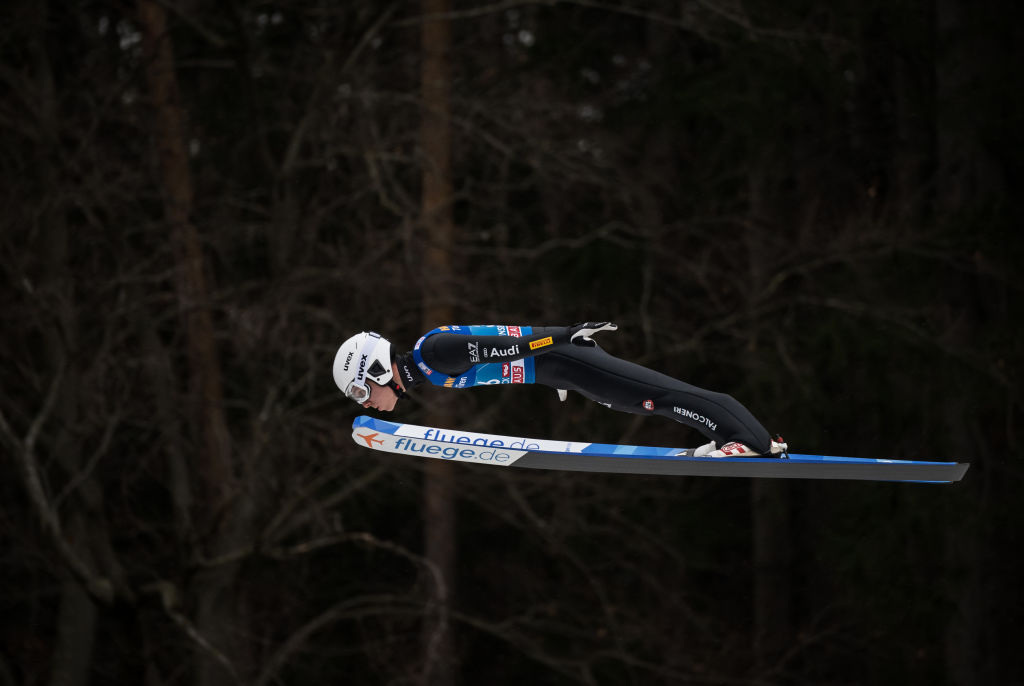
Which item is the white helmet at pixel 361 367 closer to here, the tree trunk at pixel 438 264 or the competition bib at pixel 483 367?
the competition bib at pixel 483 367

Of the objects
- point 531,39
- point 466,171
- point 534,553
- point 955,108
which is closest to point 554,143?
point 466,171

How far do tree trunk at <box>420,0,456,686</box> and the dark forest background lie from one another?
0.05 m

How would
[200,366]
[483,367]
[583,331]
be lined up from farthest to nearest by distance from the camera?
[200,366] → [483,367] → [583,331]

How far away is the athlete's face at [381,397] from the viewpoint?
7.04 meters

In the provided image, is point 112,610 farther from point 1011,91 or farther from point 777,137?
point 1011,91

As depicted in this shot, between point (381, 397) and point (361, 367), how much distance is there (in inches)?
8.3

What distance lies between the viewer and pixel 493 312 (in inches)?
495

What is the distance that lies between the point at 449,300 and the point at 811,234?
4.76 m

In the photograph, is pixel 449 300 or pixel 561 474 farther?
pixel 561 474

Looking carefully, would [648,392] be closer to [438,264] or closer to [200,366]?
[438,264]

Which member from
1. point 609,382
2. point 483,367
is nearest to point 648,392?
point 609,382

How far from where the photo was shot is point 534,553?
17.4 metres

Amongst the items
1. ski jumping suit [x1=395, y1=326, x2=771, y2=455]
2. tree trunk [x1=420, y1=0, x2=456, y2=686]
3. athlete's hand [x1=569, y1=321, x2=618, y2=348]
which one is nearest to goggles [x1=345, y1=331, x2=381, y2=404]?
ski jumping suit [x1=395, y1=326, x2=771, y2=455]

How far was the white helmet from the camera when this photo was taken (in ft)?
23.0
